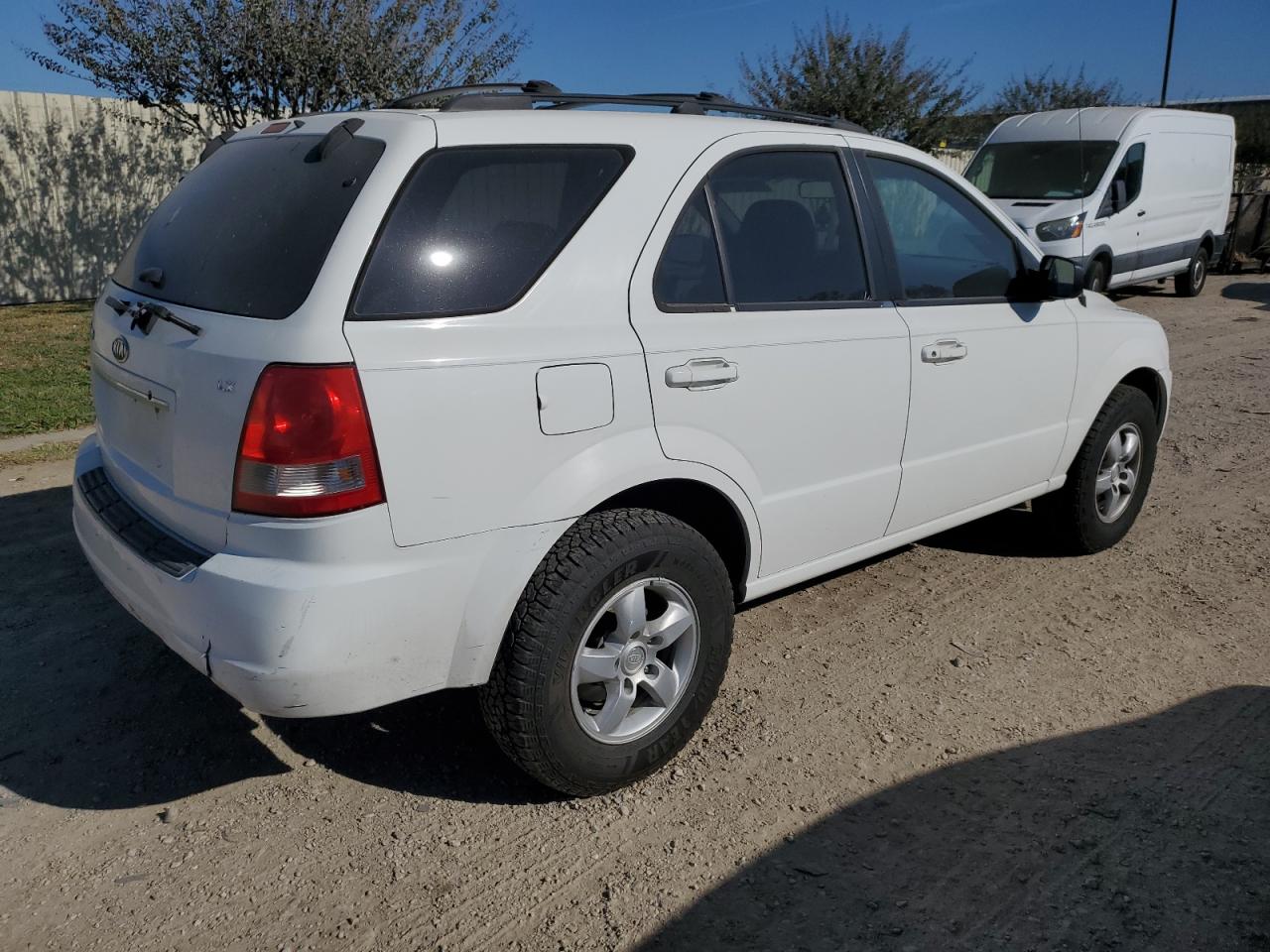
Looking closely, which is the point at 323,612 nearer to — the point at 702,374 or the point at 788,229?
the point at 702,374

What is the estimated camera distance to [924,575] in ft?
15.5

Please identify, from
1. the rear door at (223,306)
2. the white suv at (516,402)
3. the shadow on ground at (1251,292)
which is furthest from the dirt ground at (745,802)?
the shadow on ground at (1251,292)

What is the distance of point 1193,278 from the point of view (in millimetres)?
15016

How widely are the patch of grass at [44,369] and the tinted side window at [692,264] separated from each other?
5348 mm

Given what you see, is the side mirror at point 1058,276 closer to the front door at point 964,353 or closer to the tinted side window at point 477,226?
the front door at point 964,353

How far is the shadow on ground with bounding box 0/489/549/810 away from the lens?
311cm

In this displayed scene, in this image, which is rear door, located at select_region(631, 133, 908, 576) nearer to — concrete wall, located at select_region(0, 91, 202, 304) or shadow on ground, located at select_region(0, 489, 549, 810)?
shadow on ground, located at select_region(0, 489, 549, 810)

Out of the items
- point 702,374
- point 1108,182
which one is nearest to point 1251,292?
point 1108,182

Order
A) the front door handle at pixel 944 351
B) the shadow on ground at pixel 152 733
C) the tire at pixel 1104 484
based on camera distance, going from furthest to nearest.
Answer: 1. the tire at pixel 1104 484
2. the front door handle at pixel 944 351
3. the shadow on ground at pixel 152 733

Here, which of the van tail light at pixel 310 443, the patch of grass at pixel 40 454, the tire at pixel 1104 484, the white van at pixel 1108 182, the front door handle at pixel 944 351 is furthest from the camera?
the white van at pixel 1108 182

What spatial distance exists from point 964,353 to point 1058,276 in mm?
697

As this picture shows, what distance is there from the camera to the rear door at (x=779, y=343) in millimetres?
3025

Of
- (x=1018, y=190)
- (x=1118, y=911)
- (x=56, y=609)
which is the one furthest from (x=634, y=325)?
(x=1018, y=190)

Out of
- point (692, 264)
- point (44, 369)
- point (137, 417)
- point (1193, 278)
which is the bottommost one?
point (44, 369)
